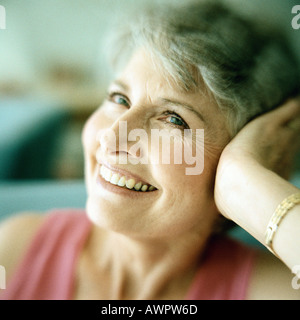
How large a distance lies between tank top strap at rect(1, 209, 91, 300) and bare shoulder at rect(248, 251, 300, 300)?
57 centimetres

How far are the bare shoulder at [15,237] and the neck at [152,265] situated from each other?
279mm

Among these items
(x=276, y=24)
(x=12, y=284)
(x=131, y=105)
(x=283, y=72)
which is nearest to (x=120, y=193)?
(x=131, y=105)

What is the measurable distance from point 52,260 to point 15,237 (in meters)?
0.16

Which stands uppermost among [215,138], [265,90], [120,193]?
[265,90]

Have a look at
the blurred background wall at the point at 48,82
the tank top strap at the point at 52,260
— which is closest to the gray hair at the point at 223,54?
the tank top strap at the point at 52,260

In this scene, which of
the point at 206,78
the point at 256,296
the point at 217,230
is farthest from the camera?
the point at 217,230

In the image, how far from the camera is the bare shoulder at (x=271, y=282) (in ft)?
3.25

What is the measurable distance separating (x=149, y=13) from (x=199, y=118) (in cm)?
37

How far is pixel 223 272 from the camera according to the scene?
1124 millimetres

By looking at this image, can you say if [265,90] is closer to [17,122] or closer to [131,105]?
[131,105]

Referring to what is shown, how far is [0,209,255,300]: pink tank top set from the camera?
3.49 ft

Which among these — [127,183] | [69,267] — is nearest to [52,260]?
[69,267]

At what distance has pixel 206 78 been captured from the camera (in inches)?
34.8

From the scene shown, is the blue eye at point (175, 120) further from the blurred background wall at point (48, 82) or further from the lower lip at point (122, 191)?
the blurred background wall at point (48, 82)
